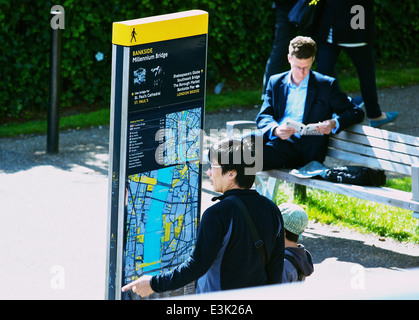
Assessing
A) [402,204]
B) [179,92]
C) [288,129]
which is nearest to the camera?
[179,92]

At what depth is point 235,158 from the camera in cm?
Answer: 353

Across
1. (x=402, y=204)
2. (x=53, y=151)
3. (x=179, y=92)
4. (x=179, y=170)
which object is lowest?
(x=53, y=151)

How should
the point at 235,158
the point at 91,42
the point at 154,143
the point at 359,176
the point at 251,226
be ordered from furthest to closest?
the point at 91,42
the point at 359,176
the point at 154,143
the point at 235,158
the point at 251,226

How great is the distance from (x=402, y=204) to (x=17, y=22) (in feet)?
18.8

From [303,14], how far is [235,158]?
14.3ft

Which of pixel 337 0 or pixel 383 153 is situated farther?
pixel 337 0

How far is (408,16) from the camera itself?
11.7 metres

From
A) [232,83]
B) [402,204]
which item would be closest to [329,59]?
[402,204]

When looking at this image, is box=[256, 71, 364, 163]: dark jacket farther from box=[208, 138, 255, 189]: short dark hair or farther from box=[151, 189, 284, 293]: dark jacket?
box=[151, 189, 284, 293]: dark jacket

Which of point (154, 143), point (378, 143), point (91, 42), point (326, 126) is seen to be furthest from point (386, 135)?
point (91, 42)

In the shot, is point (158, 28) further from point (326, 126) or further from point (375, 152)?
point (375, 152)

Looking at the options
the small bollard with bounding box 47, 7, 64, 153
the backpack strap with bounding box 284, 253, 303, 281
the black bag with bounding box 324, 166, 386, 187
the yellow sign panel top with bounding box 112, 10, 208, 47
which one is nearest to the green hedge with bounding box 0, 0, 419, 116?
the small bollard with bounding box 47, 7, 64, 153

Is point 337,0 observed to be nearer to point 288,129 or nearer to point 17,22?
point 288,129

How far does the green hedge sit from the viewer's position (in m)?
9.23
